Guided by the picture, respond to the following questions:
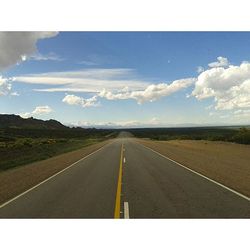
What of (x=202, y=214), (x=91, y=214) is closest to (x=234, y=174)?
(x=202, y=214)

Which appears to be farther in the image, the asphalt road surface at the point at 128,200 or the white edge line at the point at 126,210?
the asphalt road surface at the point at 128,200

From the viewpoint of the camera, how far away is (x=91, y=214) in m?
8.95

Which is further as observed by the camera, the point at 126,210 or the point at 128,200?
the point at 128,200

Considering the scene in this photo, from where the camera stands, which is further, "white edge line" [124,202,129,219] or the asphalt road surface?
the asphalt road surface

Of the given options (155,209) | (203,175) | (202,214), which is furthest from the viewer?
(203,175)
